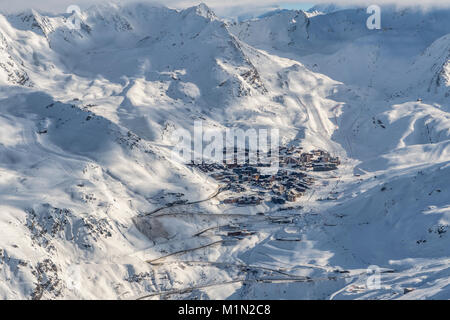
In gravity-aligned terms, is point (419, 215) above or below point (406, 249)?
above

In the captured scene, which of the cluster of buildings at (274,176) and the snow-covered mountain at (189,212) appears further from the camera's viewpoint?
the cluster of buildings at (274,176)

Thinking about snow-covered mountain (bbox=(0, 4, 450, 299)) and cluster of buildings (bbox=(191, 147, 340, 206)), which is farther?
cluster of buildings (bbox=(191, 147, 340, 206))

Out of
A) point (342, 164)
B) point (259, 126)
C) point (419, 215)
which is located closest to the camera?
point (419, 215)

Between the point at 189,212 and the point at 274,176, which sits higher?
the point at 274,176

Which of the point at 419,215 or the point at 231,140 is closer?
the point at 419,215

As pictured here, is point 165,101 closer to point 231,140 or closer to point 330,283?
point 231,140

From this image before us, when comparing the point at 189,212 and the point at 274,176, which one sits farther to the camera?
the point at 274,176

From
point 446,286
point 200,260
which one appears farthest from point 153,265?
point 446,286
